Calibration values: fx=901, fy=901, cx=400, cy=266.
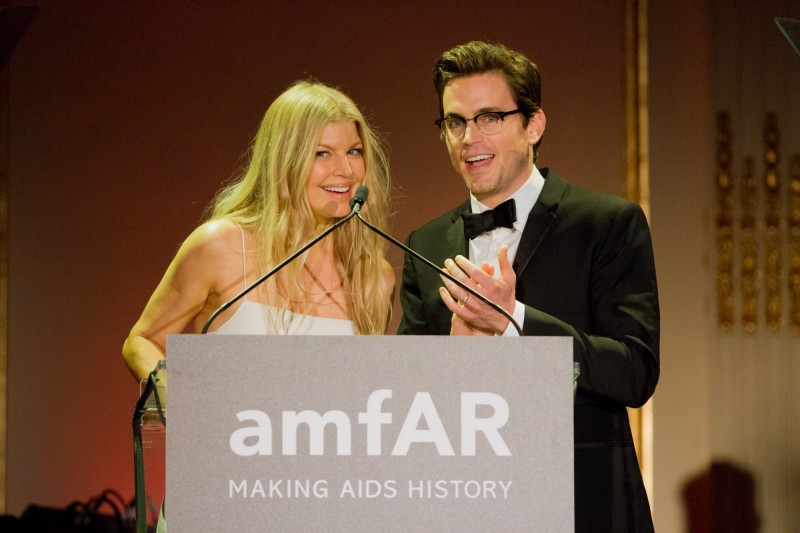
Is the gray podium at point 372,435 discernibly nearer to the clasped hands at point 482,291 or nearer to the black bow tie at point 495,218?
the clasped hands at point 482,291

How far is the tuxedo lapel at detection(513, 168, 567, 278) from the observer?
1820mm

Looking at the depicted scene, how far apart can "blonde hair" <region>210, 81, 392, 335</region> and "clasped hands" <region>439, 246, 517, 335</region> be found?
2.63ft

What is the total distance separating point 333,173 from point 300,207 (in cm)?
12

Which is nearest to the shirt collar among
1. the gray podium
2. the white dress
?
the white dress

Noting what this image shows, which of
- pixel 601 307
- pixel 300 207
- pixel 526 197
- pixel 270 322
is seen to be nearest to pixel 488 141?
pixel 526 197

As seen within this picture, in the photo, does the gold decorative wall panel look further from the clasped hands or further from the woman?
the clasped hands

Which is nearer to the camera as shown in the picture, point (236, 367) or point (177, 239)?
point (236, 367)

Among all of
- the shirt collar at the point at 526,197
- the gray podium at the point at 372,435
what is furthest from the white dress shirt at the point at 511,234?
the gray podium at the point at 372,435

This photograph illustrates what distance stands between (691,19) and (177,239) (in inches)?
88.6

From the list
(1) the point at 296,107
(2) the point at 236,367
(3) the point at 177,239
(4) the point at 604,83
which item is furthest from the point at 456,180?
(2) the point at 236,367

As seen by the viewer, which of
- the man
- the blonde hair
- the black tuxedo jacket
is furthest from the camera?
the blonde hair

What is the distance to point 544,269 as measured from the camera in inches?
70.9

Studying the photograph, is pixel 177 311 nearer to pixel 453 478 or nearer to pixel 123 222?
pixel 453 478

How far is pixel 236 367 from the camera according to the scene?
46.1 inches
